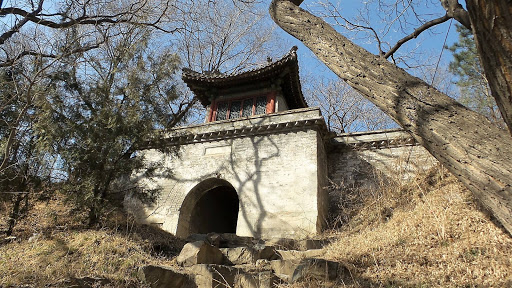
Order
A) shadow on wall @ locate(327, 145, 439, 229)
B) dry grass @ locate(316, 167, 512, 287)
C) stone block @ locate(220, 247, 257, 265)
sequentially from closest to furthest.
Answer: dry grass @ locate(316, 167, 512, 287), stone block @ locate(220, 247, 257, 265), shadow on wall @ locate(327, 145, 439, 229)

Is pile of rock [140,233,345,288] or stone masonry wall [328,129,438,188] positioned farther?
stone masonry wall [328,129,438,188]

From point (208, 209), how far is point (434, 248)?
8.49 metres

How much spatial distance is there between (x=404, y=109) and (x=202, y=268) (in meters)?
3.70

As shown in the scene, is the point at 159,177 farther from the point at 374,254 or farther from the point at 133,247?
the point at 374,254

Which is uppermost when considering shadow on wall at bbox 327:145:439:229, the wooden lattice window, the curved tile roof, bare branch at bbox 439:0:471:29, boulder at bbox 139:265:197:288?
the curved tile roof

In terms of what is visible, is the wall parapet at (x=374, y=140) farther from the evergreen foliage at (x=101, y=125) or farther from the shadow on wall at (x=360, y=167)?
the evergreen foliage at (x=101, y=125)

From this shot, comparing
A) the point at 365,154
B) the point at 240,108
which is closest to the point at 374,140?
the point at 365,154

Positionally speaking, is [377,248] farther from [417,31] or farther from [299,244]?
[417,31]

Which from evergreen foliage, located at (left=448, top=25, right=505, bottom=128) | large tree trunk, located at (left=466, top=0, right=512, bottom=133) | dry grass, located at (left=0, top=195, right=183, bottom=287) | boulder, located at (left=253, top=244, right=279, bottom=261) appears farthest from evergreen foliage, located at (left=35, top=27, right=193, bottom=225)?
evergreen foliage, located at (left=448, top=25, right=505, bottom=128)

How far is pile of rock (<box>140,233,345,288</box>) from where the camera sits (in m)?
4.57

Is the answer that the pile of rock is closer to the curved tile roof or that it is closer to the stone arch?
the stone arch

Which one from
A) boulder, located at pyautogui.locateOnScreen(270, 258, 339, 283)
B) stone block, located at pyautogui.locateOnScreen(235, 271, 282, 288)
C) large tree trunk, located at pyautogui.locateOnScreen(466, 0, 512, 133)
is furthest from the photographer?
stone block, located at pyautogui.locateOnScreen(235, 271, 282, 288)

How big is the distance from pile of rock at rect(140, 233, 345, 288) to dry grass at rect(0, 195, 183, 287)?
41 cm

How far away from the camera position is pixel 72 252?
6402 mm
